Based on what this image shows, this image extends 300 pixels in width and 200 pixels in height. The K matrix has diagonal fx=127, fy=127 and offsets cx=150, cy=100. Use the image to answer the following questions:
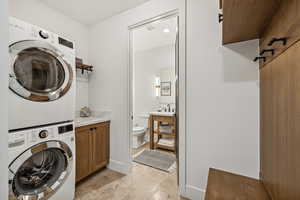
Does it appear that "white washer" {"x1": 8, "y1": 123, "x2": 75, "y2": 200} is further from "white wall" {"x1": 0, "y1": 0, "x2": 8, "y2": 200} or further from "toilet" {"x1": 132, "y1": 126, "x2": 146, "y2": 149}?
"toilet" {"x1": 132, "y1": 126, "x2": 146, "y2": 149}

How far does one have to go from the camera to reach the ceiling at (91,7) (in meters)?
1.80

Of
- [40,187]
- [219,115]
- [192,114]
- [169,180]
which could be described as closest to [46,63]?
[40,187]

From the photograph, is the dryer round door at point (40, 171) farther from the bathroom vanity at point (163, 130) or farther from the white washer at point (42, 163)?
the bathroom vanity at point (163, 130)

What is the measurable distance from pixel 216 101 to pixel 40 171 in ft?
6.11

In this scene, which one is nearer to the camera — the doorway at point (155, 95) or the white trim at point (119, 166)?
the white trim at point (119, 166)

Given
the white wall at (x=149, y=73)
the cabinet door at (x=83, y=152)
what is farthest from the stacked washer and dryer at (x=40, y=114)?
the white wall at (x=149, y=73)

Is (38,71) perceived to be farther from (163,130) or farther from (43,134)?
(163,130)

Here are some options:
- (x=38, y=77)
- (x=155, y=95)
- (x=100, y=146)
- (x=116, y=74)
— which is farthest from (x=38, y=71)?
(x=155, y=95)

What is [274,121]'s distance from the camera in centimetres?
84

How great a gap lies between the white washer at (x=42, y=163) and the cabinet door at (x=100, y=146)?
0.52 metres

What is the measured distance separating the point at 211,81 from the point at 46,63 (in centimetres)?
166

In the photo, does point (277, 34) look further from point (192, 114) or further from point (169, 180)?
point (169, 180)

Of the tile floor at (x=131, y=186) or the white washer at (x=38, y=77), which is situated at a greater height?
the white washer at (x=38, y=77)

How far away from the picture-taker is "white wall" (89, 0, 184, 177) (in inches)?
77.7
